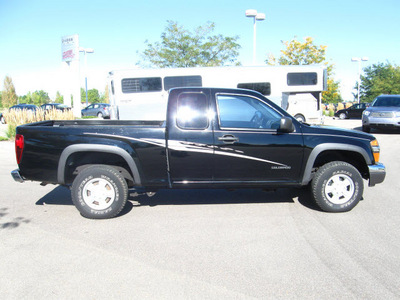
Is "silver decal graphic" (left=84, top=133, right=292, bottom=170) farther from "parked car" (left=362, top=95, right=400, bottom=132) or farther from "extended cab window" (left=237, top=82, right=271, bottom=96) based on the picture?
"extended cab window" (left=237, top=82, right=271, bottom=96)

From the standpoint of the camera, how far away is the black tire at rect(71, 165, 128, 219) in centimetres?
482

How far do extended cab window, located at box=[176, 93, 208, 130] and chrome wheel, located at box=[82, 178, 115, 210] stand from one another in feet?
4.40

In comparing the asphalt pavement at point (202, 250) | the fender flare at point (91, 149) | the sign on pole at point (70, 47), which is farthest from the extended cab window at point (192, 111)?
the sign on pole at point (70, 47)

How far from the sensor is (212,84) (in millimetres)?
17672

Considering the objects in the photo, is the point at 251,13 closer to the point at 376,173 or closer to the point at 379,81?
the point at 376,173

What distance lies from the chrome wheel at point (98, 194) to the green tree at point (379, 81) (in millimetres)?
44524

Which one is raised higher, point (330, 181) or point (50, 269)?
point (330, 181)

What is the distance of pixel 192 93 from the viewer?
16.5ft

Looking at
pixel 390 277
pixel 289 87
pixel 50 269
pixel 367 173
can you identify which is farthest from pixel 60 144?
pixel 289 87

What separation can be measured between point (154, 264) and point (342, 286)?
69.8 inches

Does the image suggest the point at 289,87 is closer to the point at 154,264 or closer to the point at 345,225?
the point at 345,225

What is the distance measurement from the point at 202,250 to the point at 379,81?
47662 millimetres

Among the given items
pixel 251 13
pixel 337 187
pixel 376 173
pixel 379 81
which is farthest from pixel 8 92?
pixel 376 173

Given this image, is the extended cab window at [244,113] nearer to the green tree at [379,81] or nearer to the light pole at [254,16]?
the light pole at [254,16]
